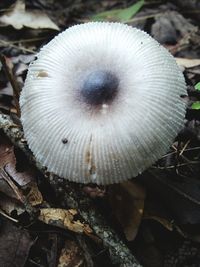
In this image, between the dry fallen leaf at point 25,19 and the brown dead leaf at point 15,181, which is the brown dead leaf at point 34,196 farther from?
the dry fallen leaf at point 25,19

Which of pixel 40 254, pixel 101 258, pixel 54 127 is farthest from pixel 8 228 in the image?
pixel 54 127

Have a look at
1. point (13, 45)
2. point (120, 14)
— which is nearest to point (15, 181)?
point (13, 45)

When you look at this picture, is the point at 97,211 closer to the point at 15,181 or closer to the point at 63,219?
the point at 63,219

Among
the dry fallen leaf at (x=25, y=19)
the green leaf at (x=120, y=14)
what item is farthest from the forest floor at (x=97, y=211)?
the green leaf at (x=120, y=14)

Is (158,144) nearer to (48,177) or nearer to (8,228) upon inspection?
(48,177)

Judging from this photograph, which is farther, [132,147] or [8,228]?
[8,228]
